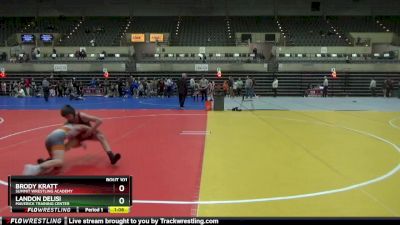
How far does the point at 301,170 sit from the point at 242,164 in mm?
1094

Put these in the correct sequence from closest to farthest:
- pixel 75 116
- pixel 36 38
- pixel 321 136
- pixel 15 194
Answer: pixel 15 194
pixel 75 116
pixel 321 136
pixel 36 38

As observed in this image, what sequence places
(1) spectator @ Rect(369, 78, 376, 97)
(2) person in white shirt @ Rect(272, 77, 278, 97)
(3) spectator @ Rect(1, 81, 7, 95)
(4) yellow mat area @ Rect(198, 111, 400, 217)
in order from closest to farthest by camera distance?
(4) yellow mat area @ Rect(198, 111, 400, 217) → (2) person in white shirt @ Rect(272, 77, 278, 97) → (1) spectator @ Rect(369, 78, 376, 97) → (3) spectator @ Rect(1, 81, 7, 95)

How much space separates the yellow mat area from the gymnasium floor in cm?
1

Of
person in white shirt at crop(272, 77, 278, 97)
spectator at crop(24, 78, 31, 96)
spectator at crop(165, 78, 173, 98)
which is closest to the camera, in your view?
spectator at crop(165, 78, 173, 98)

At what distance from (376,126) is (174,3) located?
109 feet

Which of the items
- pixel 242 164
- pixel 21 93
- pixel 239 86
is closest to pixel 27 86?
pixel 21 93

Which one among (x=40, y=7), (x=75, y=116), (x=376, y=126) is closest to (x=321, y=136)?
(x=376, y=126)

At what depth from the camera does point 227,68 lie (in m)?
33.0

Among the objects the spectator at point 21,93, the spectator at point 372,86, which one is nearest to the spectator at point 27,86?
the spectator at point 21,93

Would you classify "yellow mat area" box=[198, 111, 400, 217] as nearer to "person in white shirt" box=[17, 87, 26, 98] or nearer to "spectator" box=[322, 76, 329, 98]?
"spectator" box=[322, 76, 329, 98]

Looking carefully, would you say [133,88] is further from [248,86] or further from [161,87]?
[248,86]

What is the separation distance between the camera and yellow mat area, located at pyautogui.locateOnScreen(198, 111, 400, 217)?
16.5ft

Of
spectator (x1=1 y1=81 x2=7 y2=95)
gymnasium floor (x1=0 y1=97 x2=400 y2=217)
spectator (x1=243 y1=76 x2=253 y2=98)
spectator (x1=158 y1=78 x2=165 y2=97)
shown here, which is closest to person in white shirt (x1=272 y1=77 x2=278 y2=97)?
spectator (x1=243 y1=76 x2=253 y2=98)

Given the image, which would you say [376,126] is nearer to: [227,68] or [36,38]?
[227,68]
